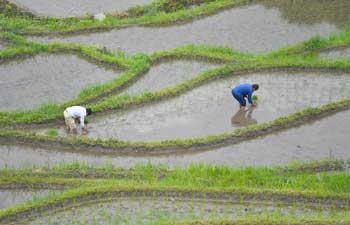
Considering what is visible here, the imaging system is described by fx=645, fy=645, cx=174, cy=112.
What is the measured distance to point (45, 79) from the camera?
12836 millimetres

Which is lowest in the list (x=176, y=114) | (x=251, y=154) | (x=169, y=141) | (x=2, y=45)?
(x=251, y=154)

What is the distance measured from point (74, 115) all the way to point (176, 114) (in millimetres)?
1850

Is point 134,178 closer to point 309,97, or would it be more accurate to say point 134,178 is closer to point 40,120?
point 40,120

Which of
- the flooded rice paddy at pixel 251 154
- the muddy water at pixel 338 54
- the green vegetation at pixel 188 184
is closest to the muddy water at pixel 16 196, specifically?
the green vegetation at pixel 188 184

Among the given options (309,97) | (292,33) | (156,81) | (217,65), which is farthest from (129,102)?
(292,33)

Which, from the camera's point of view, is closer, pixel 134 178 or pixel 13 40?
pixel 134 178

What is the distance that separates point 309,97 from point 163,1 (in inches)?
228

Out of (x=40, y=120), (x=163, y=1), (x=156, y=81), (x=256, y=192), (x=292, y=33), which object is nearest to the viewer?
(x=256, y=192)

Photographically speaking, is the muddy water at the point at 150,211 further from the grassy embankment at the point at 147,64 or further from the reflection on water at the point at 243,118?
the grassy embankment at the point at 147,64

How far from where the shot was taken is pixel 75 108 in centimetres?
1066

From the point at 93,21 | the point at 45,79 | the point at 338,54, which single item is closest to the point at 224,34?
the point at 338,54

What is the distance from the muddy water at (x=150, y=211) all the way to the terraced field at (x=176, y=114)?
0.02 metres

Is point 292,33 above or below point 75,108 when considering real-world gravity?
above

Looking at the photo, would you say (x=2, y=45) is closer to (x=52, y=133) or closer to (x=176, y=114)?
(x=52, y=133)
